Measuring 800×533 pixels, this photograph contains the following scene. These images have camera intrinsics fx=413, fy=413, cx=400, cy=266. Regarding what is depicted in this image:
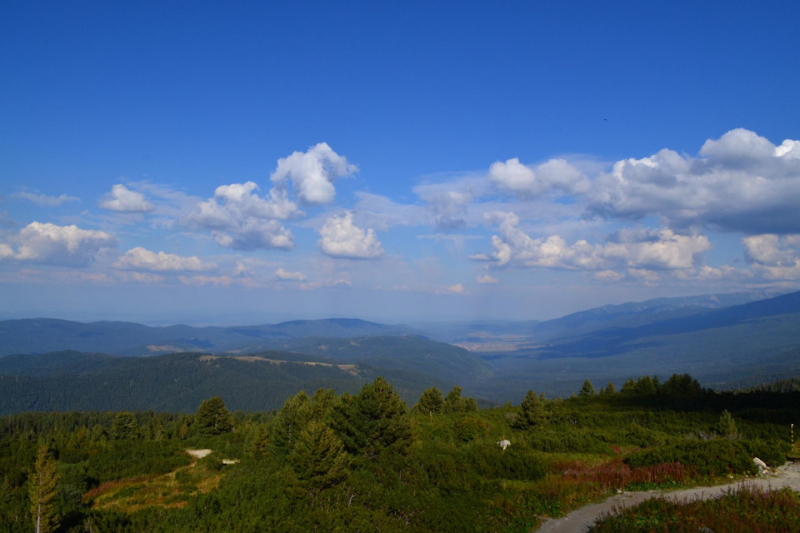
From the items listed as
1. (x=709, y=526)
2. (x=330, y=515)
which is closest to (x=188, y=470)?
(x=330, y=515)

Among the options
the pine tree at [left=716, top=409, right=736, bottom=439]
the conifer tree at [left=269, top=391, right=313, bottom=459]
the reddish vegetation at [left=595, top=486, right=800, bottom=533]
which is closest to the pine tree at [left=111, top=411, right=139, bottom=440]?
the conifer tree at [left=269, top=391, right=313, bottom=459]

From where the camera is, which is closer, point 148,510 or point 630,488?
point 630,488

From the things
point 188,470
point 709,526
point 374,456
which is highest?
point 709,526

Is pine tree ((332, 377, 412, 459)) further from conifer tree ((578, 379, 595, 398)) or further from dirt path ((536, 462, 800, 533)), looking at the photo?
conifer tree ((578, 379, 595, 398))

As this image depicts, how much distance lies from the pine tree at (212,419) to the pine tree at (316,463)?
51290 mm

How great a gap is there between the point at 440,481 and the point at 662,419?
32.1m

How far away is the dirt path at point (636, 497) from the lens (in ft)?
41.6

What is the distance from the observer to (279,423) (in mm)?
32938

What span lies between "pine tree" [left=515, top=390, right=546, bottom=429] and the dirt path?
21.1 meters

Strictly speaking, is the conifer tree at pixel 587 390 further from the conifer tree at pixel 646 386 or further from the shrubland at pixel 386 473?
the shrubland at pixel 386 473

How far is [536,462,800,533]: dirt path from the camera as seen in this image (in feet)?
41.6

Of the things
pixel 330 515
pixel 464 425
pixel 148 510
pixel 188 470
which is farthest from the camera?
pixel 464 425

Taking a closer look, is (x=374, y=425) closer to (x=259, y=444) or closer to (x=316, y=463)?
(x=316, y=463)

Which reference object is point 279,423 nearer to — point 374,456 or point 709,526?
point 374,456
